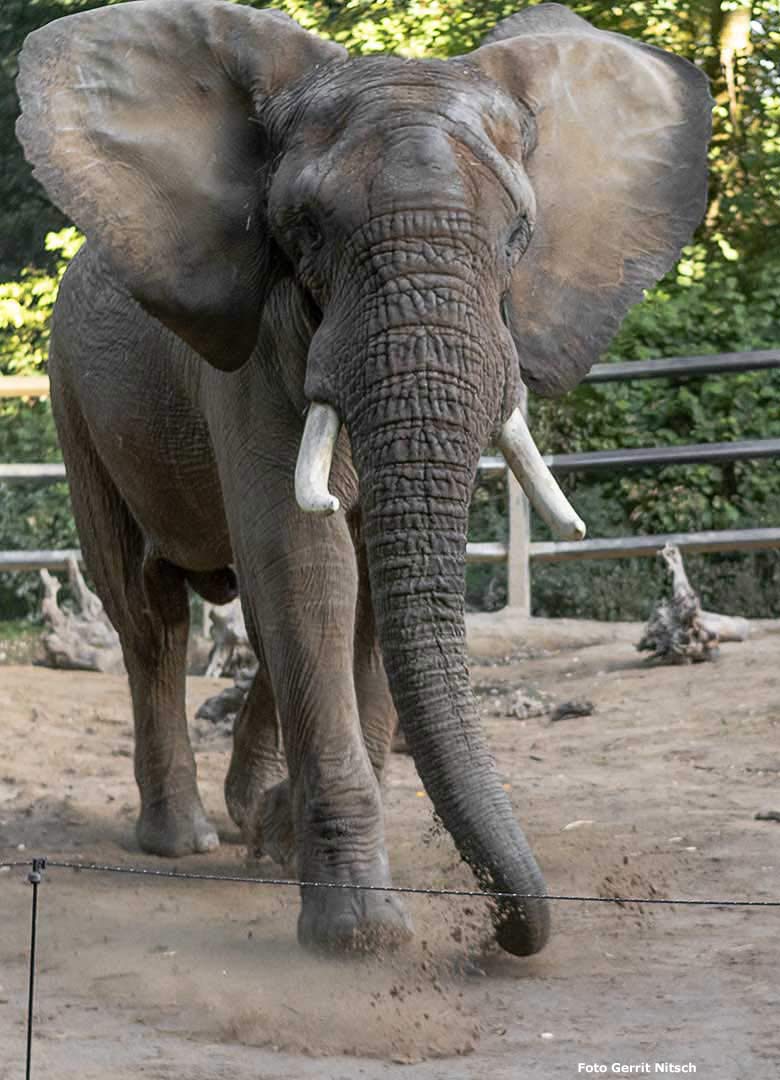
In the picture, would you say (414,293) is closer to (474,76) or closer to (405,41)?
(474,76)

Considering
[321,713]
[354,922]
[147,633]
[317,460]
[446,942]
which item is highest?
[317,460]

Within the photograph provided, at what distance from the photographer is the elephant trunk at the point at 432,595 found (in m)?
4.63

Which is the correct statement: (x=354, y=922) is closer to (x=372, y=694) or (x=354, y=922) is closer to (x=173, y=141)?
(x=372, y=694)

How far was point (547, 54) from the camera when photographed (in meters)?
5.52

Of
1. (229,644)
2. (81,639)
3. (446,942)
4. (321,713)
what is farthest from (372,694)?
(81,639)

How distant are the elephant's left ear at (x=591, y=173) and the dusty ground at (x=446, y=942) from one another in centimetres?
138

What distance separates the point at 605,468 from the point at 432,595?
7.69m

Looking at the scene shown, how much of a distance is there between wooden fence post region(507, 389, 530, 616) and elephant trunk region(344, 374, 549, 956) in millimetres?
7167

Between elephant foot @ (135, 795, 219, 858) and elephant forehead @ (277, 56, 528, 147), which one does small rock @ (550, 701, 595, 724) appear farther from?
elephant forehead @ (277, 56, 528, 147)

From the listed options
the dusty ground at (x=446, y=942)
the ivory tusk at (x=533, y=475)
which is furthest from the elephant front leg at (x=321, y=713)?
the ivory tusk at (x=533, y=475)

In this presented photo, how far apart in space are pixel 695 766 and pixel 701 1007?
3321 millimetres

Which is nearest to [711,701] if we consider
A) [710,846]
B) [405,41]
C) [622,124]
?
[710,846]

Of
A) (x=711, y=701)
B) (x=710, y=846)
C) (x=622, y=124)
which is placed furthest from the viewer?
(x=711, y=701)

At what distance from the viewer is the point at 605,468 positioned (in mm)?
12227
